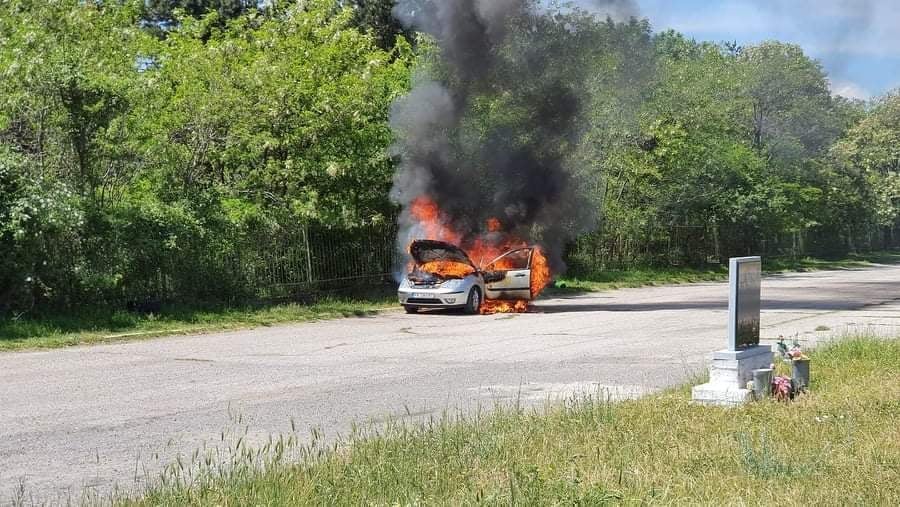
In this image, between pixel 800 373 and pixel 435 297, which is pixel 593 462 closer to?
pixel 800 373

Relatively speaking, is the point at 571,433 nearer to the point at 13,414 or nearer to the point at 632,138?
the point at 13,414

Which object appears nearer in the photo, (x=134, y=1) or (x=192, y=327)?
(x=192, y=327)

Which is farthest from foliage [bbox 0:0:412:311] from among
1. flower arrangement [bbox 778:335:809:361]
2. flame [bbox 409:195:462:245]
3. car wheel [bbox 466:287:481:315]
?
flower arrangement [bbox 778:335:809:361]

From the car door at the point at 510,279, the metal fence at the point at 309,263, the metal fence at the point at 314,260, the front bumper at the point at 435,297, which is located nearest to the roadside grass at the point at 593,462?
the front bumper at the point at 435,297

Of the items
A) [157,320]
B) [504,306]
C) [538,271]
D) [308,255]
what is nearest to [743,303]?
[157,320]

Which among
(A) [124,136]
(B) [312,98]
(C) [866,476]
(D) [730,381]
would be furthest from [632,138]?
(C) [866,476]

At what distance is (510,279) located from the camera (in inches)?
901

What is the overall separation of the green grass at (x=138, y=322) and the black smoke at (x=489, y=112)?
4.37 metres

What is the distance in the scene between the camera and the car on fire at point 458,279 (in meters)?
21.6

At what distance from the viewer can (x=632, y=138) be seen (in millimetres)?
36750

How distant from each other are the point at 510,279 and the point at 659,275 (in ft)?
52.6

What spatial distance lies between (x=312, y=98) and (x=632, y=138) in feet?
53.8

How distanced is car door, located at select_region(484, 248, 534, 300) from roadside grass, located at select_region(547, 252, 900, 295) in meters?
6.08

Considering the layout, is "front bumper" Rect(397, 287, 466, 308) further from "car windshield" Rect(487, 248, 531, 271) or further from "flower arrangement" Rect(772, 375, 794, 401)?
"flower arrangement" Rect(772, 375, 794, 401)
